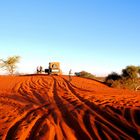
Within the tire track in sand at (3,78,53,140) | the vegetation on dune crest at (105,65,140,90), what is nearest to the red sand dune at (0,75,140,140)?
the tire track in sand at (3,78,53,140)

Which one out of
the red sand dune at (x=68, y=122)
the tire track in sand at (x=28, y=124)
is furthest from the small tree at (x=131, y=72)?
the tire track in sand at (x=28, y=124)

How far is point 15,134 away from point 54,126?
1.44m

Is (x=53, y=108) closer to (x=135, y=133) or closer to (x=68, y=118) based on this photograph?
(x=68, y=118)

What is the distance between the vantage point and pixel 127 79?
35719 millimetres

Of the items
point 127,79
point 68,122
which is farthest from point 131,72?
point 68,122

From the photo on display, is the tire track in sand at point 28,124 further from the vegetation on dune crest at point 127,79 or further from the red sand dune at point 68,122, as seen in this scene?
the vegetation on dune crest at point 127,79

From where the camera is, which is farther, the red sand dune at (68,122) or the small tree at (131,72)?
the small tree at (131,72)

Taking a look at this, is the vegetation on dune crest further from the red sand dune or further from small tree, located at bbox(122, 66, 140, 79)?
the red sand dune

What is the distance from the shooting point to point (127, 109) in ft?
46.4

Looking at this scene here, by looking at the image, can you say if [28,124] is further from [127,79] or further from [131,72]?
[131,72]

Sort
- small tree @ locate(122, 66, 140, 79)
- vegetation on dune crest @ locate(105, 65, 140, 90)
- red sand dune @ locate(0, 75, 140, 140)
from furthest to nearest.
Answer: small tree @ locate(122, 66, 140, 79) → vegetation on dune crest @ locate(105, 65, 140, 90) → red sand dune @ locate(0, 75, 140, 140)

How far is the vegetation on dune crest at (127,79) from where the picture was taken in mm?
33594

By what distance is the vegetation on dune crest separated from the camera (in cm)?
3359

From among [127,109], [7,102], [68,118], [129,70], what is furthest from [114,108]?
[129,70]
